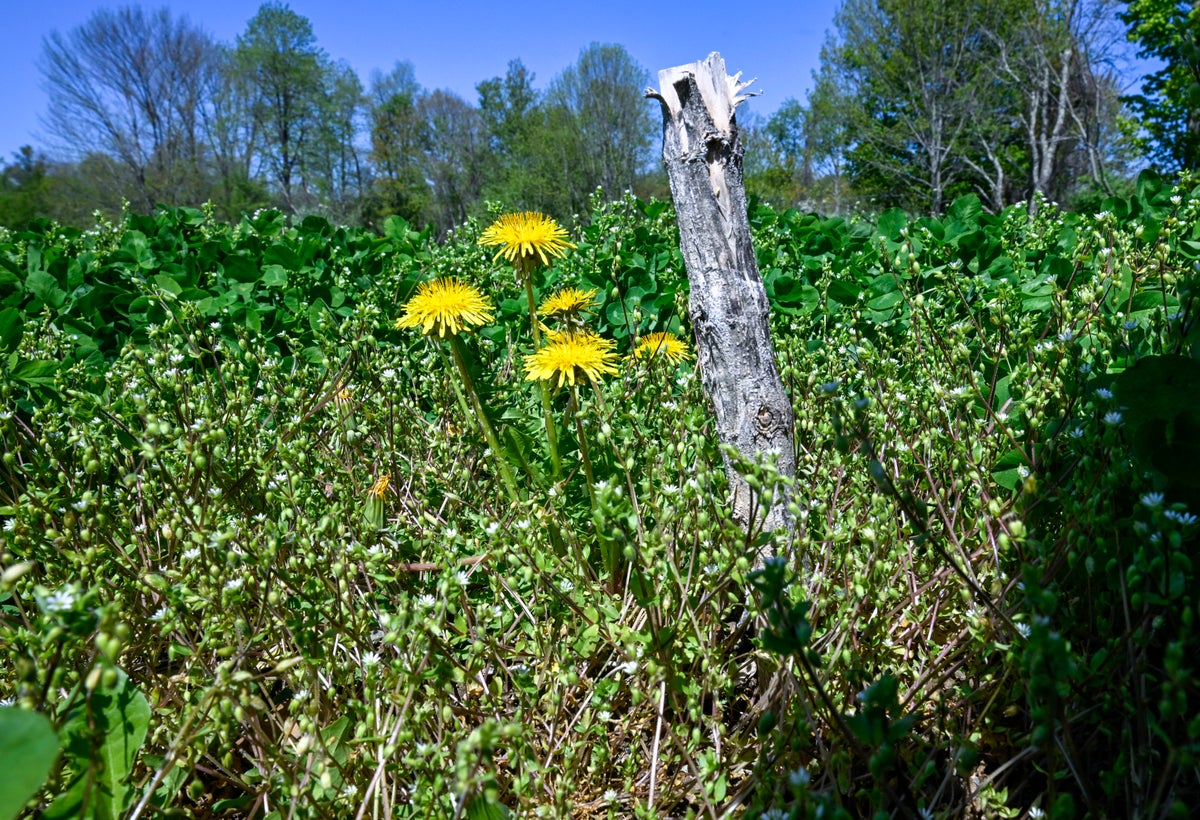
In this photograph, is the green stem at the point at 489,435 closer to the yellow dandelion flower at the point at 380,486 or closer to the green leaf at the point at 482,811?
the yellow dandelion flower at the point at 380,486

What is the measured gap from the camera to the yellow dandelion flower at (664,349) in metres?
2.21

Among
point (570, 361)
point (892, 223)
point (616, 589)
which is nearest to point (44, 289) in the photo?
point (570, 361)

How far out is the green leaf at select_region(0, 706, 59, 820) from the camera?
0.78 m

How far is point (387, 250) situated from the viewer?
12.9 feet

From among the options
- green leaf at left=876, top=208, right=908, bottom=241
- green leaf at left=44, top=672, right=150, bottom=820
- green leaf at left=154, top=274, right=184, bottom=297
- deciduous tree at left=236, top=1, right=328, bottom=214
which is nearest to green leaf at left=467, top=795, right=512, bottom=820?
green leaf at left=44, top=672, right=150, bottom=820

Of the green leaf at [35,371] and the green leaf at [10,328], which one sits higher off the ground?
the green leaf at [10,328]

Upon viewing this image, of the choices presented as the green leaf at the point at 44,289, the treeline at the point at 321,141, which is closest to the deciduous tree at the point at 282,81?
the treeline at the point at 321,141

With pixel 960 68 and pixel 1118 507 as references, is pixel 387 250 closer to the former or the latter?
pixel 1118 507

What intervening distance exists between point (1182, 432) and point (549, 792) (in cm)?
132

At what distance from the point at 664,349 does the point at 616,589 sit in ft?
2.29

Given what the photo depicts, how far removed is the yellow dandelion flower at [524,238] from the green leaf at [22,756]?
1541mm

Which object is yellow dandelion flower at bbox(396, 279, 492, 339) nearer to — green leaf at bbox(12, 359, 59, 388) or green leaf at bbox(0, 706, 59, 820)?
green leaf at bbox(0, 706, 59, 820)

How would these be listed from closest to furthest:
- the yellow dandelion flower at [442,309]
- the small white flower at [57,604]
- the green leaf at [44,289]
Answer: the small white flower at [57,604] → the yellow dandelion flower at [442,309] → the green leaf at [44,289]

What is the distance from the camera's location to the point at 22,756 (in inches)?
31.1
